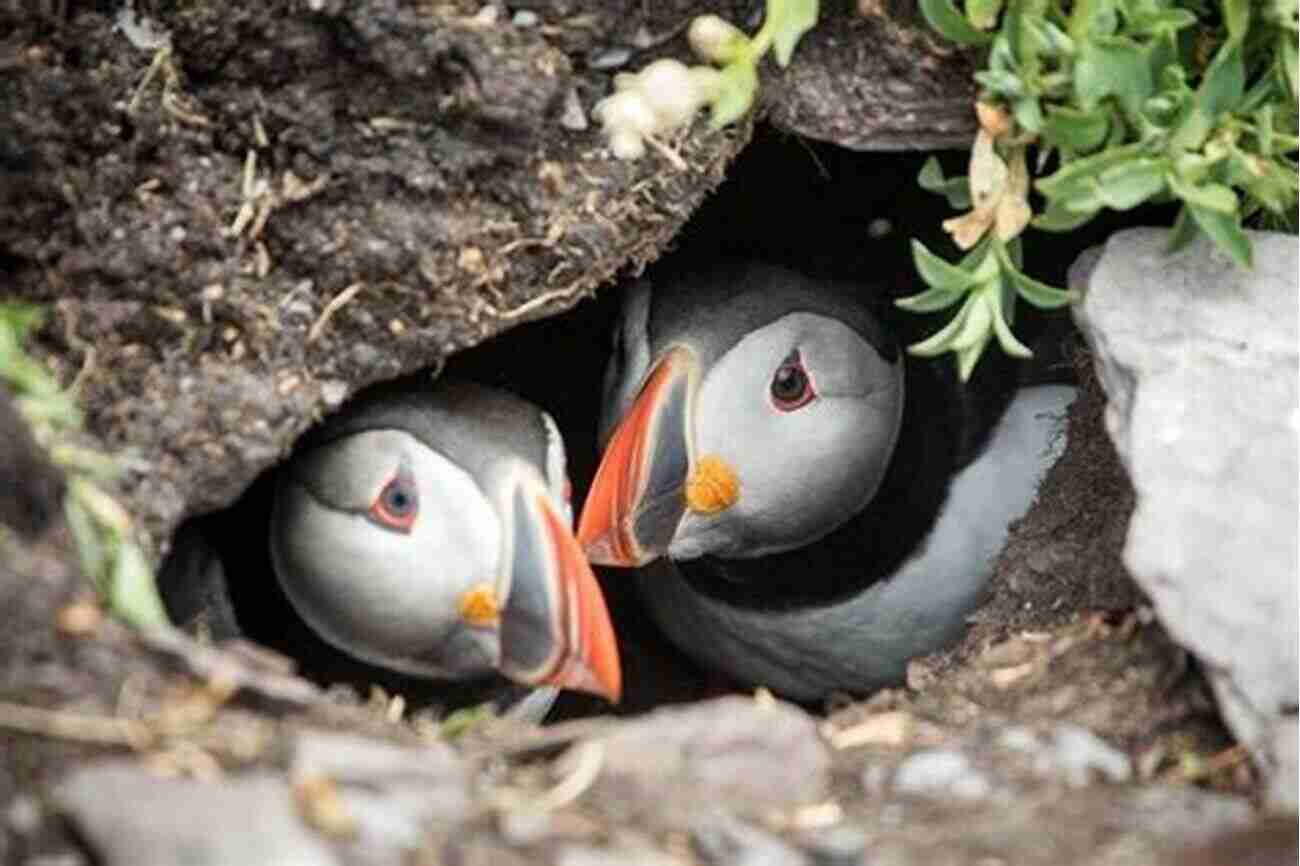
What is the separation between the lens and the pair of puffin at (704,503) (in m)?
3.05

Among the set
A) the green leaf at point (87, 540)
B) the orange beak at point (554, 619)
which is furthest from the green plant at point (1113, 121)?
the green leaf at point (87, 540)

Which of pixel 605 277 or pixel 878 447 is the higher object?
pixel 605 277

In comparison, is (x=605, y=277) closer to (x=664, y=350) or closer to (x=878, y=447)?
(x=664, y=350)

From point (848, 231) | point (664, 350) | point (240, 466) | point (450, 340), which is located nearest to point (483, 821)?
point (240, 466)

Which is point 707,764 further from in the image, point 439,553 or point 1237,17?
point 1237,17

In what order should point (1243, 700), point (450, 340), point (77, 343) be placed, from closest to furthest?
point (1243, 700) → point (77, 343) → point (450, 340)

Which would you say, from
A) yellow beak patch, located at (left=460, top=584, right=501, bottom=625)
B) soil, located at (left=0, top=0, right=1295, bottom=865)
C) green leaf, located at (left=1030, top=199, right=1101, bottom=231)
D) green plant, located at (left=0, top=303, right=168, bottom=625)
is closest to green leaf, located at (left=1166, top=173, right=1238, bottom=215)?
green leaf, located at (left=1030, top=199, right=1101, bottom=231)

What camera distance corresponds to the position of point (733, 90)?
2799mm

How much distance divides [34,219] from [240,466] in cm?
36

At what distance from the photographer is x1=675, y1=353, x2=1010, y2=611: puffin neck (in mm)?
3682

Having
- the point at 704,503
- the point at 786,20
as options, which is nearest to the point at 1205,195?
the point at 786,20

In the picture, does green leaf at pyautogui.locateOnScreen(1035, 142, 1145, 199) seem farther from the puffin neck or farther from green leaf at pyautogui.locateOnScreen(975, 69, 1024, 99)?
the puffin neck

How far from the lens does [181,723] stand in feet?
6.95

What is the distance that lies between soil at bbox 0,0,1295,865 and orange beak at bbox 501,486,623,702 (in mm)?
181
